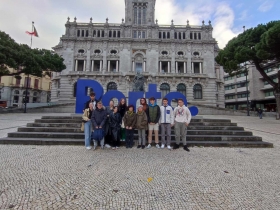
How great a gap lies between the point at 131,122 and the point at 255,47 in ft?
58.7

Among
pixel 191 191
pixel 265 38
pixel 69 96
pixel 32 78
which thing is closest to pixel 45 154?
pixel 191 191

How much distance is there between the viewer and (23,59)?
20.7 meters

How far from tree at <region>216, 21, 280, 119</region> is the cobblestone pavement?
14756 millimetres

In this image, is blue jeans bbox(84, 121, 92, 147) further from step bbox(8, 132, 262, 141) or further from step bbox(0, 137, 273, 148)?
step bbox(8, 132, 262, 141)

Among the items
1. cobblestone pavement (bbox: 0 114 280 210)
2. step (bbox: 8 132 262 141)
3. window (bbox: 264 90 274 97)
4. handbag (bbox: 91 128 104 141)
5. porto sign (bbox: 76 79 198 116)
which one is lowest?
cobblestone pavement (bbox: 0 114 280 210)

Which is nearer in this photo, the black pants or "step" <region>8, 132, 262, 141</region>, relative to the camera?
the black pants

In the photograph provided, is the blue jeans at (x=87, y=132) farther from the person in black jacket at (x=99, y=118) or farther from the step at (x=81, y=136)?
the step at (x=81, y=136)

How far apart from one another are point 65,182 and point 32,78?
172 feet

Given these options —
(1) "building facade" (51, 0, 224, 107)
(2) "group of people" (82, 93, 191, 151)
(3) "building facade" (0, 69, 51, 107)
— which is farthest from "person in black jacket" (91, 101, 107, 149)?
(3) "building facade" (0, 69, 51, 107)

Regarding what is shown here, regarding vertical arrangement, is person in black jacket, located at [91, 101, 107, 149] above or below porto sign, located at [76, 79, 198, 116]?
below

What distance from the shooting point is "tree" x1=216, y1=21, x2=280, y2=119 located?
14944mm

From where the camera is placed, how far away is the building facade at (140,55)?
32.2 metres

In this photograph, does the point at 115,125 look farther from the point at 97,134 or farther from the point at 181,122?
the point at 181,122

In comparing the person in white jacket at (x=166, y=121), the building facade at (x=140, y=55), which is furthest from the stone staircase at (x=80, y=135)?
the building facade at (x=140, y=55)
